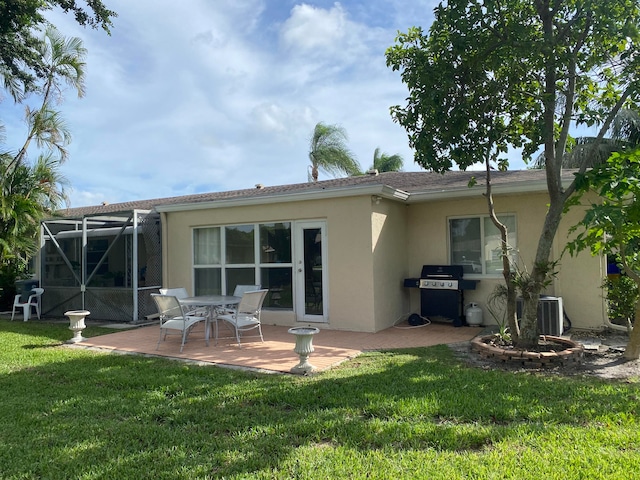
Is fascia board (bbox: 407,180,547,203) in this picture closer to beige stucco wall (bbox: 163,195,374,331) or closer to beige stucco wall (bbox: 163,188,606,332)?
beige stucco wall (bbox: 163,188,606,332)

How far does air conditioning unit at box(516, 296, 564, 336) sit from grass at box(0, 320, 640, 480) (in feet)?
8.53

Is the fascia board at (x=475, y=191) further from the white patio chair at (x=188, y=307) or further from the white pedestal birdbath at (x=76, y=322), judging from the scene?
the white pedestal birdbath at (x=76, y=322)

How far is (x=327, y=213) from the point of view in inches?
354

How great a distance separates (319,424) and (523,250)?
689 centimetres

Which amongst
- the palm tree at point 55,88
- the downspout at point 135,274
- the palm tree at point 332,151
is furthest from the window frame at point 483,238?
the palm tree at point 332,151

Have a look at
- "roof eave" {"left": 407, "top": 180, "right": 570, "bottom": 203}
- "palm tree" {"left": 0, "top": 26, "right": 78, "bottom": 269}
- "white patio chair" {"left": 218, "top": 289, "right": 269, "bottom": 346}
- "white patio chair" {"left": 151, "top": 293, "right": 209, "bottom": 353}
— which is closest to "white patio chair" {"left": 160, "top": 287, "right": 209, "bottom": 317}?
"white patio chair" {"left": 151, "top": 293, "right": 209, "bottom": 353}

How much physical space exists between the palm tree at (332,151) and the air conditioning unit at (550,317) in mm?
21713

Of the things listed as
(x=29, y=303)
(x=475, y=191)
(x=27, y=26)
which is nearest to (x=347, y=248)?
(x=475, y=191)

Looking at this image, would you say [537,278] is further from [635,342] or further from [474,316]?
[474,316]

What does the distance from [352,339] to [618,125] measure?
54.8 feet

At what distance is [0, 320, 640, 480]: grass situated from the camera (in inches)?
123

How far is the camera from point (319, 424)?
12.7 ft

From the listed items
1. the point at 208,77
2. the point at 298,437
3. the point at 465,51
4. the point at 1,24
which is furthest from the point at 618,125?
the point at 1,24

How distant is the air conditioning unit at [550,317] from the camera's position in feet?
24.8
